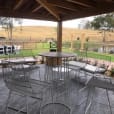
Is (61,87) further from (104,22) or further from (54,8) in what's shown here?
(104,22)

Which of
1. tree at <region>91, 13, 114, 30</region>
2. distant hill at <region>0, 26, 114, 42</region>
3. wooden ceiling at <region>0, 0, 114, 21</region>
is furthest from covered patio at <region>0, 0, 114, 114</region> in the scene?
tree at <region>91, 13, 114, 30</region>

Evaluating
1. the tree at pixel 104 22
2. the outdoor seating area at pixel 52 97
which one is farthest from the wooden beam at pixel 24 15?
the tree at pixel 104 22

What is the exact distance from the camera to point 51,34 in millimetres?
13359

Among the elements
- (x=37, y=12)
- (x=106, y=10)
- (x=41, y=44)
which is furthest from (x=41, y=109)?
(x=41, y=44)

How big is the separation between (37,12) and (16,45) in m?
2.09

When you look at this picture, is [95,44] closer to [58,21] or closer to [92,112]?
[58,21]

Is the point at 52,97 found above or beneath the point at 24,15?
beneath

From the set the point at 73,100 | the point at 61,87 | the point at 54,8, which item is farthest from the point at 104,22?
the point at 61,87

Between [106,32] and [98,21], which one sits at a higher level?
[98,21]

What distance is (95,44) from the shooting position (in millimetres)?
7125

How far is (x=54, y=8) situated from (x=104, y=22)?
455 centimetres

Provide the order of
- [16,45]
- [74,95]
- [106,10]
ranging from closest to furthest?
1. [74,95]
2. [106,10]
3. [16,45]

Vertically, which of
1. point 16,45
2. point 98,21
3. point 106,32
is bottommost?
point 16,45

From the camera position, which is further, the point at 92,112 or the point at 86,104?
the point at 86,104
